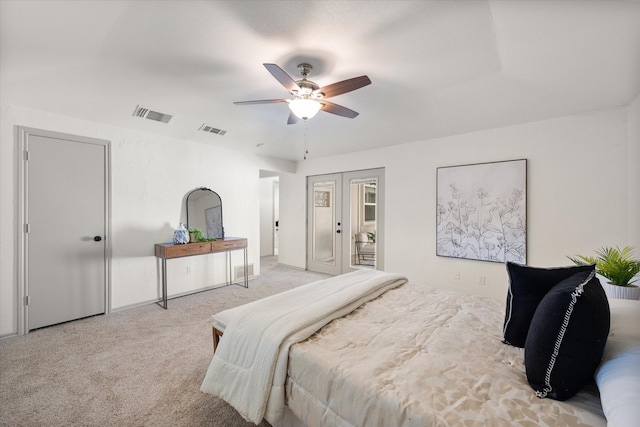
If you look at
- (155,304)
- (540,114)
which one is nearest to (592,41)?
(540,114)

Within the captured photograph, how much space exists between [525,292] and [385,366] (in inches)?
32.3

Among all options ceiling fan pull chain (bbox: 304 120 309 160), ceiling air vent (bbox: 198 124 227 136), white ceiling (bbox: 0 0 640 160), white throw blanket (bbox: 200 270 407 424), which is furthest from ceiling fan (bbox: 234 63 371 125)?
ceiling air vent (bbox: 198 124 227 136)

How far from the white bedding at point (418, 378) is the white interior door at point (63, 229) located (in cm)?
335

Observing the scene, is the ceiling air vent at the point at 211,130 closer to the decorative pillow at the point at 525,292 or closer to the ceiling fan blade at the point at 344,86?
the ceiling fan blade at the point at 344,86

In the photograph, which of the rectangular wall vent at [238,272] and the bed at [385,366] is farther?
the rectangular wall vent at [238,272]

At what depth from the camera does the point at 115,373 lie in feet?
7.32

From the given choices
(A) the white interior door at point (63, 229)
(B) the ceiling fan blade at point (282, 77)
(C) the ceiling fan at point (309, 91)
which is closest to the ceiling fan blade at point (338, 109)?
(C) the ceiling fan at point (309, 91)

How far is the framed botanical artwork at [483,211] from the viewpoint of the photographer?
3.51 meters

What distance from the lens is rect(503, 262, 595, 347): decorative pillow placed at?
1378mm

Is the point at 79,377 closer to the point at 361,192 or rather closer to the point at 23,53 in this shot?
the point at 23,53

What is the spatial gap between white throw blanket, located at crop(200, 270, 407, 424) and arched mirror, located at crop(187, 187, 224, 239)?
2.93m

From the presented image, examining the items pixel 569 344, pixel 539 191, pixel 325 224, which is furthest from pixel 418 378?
pixel 325 224

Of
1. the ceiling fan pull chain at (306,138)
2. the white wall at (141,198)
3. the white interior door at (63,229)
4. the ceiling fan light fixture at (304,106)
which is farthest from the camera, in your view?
the ceiling fan pull chain at (306,138)

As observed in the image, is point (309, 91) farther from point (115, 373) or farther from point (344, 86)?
point (115, 373)
